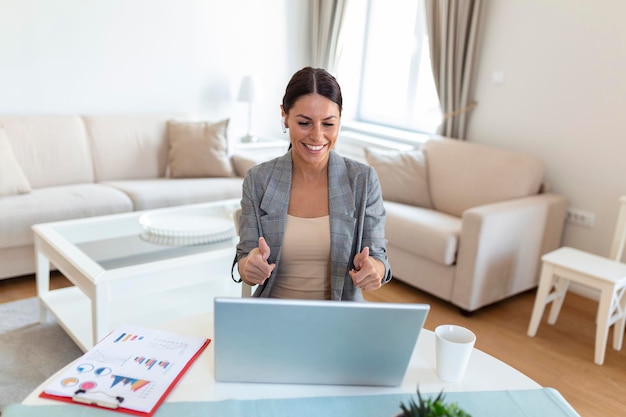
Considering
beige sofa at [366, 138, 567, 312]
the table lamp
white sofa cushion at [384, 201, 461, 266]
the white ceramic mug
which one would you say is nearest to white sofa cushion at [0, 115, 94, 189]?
the table lamp

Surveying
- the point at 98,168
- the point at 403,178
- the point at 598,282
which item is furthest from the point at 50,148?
the point at 598,282

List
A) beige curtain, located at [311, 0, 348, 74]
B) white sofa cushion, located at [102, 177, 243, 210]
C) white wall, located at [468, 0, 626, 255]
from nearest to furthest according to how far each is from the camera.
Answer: white wall, located at [468, 0, 626, 255] < white sofa cushion, located at [102, 177, 243, 210] < beige curtain, located at [311, 0, 348, 74]

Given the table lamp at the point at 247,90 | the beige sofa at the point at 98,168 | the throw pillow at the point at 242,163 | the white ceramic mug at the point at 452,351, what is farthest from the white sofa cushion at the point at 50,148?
the white ceramic mug at the point at 452,351

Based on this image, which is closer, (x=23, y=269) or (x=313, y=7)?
(x=23, y=269)

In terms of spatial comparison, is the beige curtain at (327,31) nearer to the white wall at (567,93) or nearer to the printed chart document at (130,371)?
the white wall at (567,93)

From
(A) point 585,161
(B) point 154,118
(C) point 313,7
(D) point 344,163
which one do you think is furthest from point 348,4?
(D) point 344,163

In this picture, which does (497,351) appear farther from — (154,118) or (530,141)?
(154,118)

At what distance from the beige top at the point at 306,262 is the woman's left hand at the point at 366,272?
107 millimetres

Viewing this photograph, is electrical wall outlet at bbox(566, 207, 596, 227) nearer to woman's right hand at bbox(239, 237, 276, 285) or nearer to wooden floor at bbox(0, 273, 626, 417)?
wooden floor at bbox(0, 273, 626, 417)

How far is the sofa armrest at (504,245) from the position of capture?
2.87 m

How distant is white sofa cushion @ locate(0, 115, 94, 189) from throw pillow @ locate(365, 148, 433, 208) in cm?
181

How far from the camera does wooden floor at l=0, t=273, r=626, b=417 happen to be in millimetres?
2381

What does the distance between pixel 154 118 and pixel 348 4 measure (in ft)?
5.73

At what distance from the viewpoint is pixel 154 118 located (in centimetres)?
394
